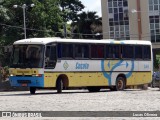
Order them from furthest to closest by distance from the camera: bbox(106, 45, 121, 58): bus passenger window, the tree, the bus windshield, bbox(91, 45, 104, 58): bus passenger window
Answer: the tree → bbox(106, 45, 121, 58): bus passenger window → bbox(91, 45, 104, 58): bus passenger window → the bus windshield

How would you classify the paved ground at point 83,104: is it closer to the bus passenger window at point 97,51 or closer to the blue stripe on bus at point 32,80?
the blue stripe on bus at point 32,80

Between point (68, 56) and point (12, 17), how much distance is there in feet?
93.0

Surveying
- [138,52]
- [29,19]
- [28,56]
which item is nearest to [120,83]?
[138,52]

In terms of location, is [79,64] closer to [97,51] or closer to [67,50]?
[67,50]

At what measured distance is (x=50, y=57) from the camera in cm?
2703

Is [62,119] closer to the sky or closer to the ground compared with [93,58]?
closer to the ground

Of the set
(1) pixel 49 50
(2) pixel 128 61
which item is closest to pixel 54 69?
(1) pixel 49 50

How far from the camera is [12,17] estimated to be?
181ft

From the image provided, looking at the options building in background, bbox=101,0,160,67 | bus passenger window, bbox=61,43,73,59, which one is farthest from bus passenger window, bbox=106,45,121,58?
building in background, bbox=101,0,160,67

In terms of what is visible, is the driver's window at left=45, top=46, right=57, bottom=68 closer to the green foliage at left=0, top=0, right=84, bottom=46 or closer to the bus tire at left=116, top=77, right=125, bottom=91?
the bus tire at left=116, top=77, right=125, bottom=91

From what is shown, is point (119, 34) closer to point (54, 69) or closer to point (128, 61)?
point (128, 61)

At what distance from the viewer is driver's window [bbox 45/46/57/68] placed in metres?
26.9

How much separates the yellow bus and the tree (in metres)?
38.7

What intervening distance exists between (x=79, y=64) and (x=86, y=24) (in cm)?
4425
